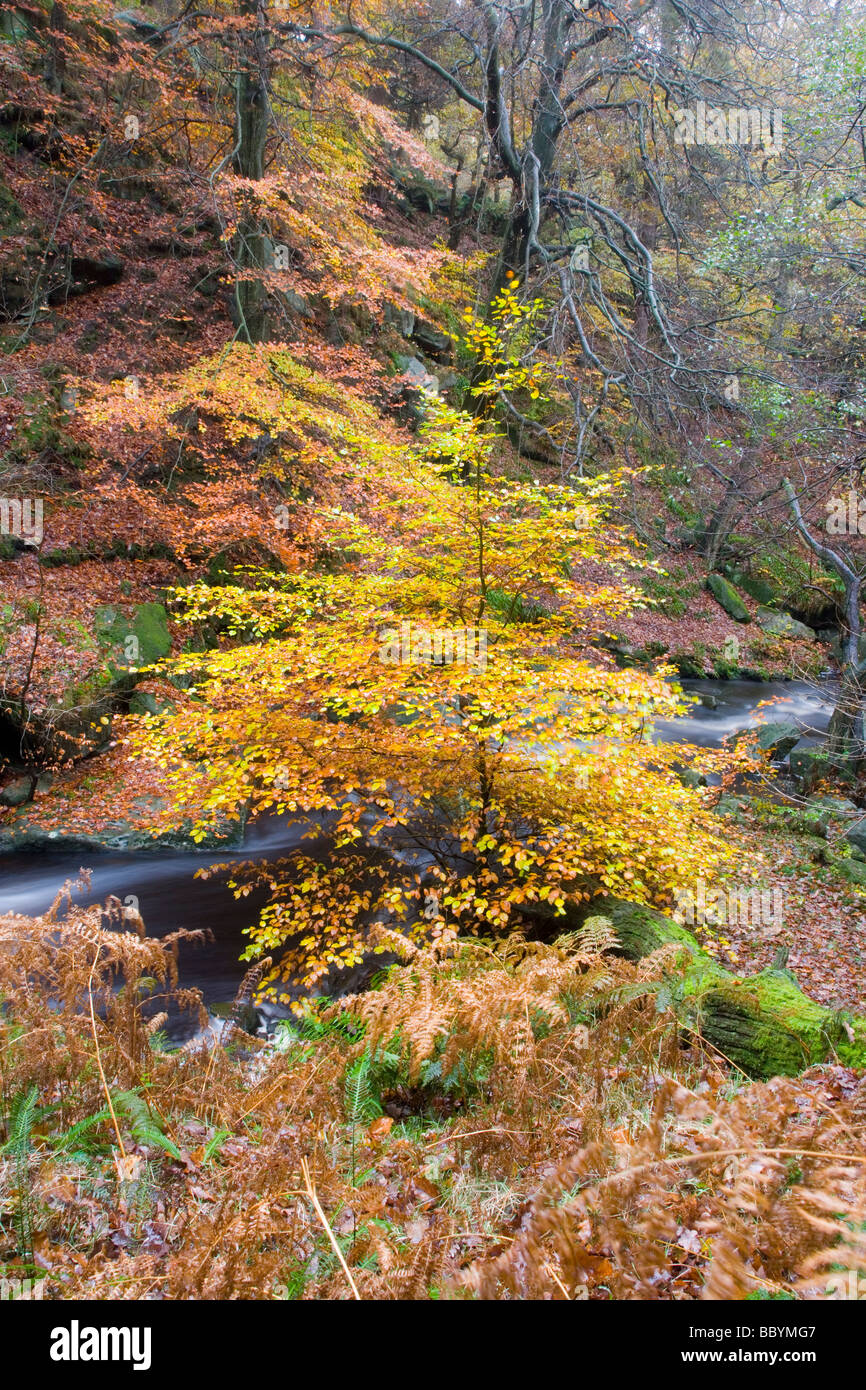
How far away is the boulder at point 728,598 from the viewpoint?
23.4 m

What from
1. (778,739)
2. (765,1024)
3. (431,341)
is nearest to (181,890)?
(765,1024)

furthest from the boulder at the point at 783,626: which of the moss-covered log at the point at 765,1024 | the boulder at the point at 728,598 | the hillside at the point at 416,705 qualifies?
the moss-covered log at the point at 765,1024

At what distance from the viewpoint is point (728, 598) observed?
77.3 feet

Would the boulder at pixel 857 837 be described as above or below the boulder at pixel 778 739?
below

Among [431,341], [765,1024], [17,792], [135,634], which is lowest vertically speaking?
[17,792]

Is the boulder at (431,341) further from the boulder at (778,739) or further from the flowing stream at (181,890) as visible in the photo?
the flowing stream at (181,890)

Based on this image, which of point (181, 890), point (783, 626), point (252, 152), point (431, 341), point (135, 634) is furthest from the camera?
point (783, 626)

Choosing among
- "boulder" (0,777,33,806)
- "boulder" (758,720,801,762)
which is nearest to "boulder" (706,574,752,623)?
"boulder" (758,720,801,762)

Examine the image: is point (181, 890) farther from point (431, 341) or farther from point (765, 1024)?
point (431, 341)

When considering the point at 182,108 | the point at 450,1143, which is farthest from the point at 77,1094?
the point at 182,108

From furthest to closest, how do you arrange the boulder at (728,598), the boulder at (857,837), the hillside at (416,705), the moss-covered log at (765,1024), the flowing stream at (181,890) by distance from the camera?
the boulder at (728,598)
the boulder at (857,837)
the flowing stream at (181,890)
the moss-covered log at (765,1024)
the hillside at (416,705)
